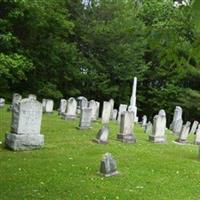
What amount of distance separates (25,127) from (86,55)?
907 inches

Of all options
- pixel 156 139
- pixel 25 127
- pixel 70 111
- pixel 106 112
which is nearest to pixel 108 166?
pixel 25 127

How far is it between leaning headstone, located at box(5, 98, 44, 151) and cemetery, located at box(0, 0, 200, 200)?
3 cm

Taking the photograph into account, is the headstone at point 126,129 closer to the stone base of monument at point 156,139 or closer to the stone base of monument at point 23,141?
the stone base of monument at point 156,139

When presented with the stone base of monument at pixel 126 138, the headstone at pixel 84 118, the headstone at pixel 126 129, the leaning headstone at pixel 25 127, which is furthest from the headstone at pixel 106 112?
the leaning headstone at pixel 25 127

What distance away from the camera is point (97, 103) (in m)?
22.3

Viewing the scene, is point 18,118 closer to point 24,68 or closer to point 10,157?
point 10,157

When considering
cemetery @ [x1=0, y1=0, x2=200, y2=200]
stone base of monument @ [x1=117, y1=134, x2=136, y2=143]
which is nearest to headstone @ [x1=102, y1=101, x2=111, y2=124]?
cemetery @ [x1=0, y1=0, x2=200, y2=200]

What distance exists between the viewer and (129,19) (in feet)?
113

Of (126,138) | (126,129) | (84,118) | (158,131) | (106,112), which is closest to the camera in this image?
(126,138)

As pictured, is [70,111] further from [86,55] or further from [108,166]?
[86,55]

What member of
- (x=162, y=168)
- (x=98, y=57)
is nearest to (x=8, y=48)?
(x=98, y=57)

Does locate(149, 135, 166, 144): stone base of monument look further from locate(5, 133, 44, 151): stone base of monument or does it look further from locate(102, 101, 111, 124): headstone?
locate(5, 133, 44, 151): stone base of monument

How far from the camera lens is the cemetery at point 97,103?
8.83 metres

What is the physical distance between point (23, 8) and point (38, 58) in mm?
4649
